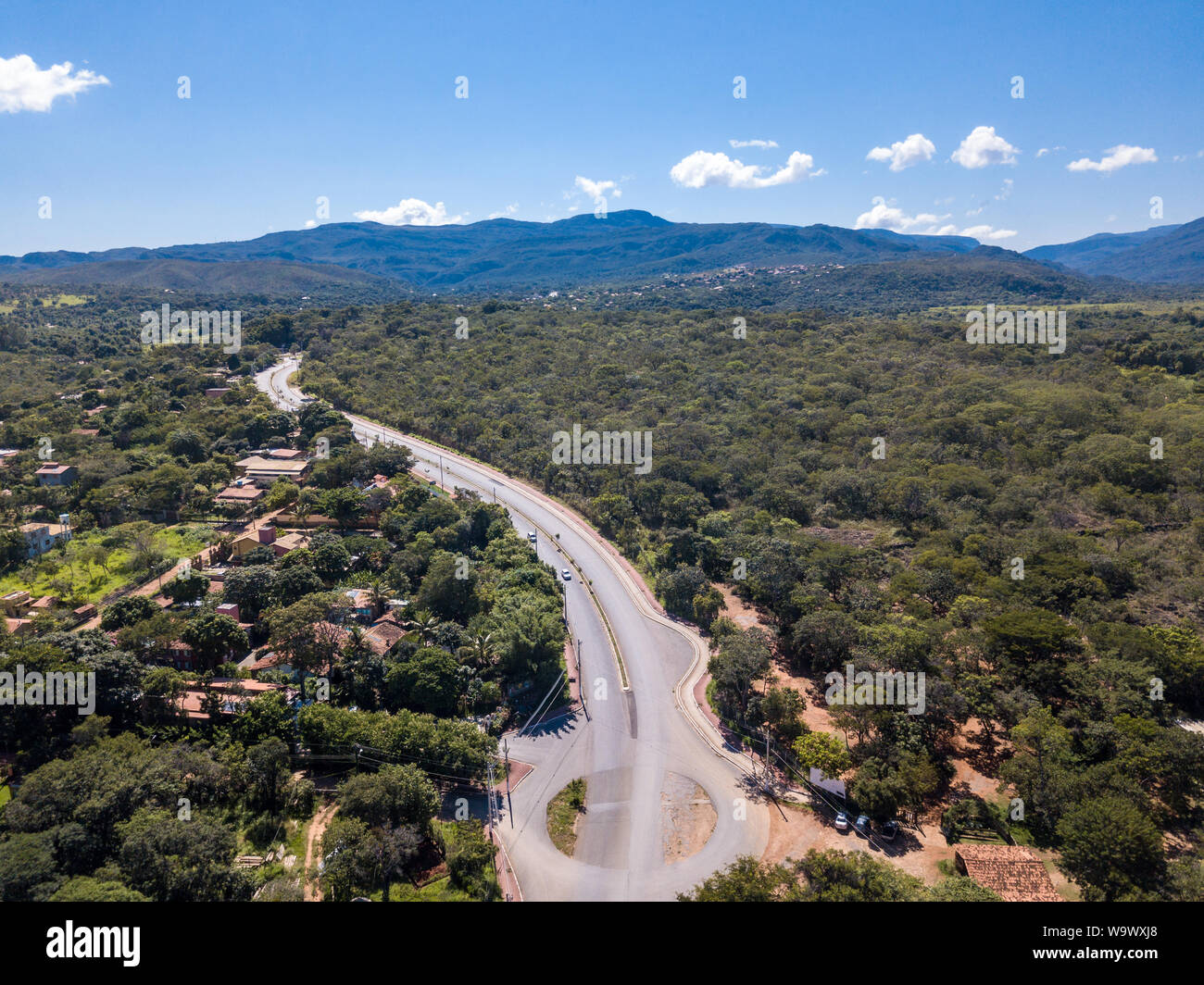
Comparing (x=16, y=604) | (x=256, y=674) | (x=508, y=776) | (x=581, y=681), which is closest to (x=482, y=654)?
(x=581, y=681)

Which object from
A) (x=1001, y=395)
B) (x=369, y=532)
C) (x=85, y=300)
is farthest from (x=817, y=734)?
(x=85, y=300)

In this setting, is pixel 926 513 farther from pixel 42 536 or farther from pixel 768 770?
pixel 42 536

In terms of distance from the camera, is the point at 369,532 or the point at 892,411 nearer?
the point at 369,532

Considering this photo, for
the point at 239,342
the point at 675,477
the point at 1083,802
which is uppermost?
the point at 239,342

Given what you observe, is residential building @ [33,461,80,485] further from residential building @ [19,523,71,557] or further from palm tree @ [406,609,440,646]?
palm tree @ [406,609,440,646]

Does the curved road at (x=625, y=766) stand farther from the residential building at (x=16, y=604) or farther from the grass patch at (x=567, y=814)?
the residential building at (x=16, y=604)

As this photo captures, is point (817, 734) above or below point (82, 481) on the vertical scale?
below

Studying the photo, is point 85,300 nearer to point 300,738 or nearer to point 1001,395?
point 300,738
